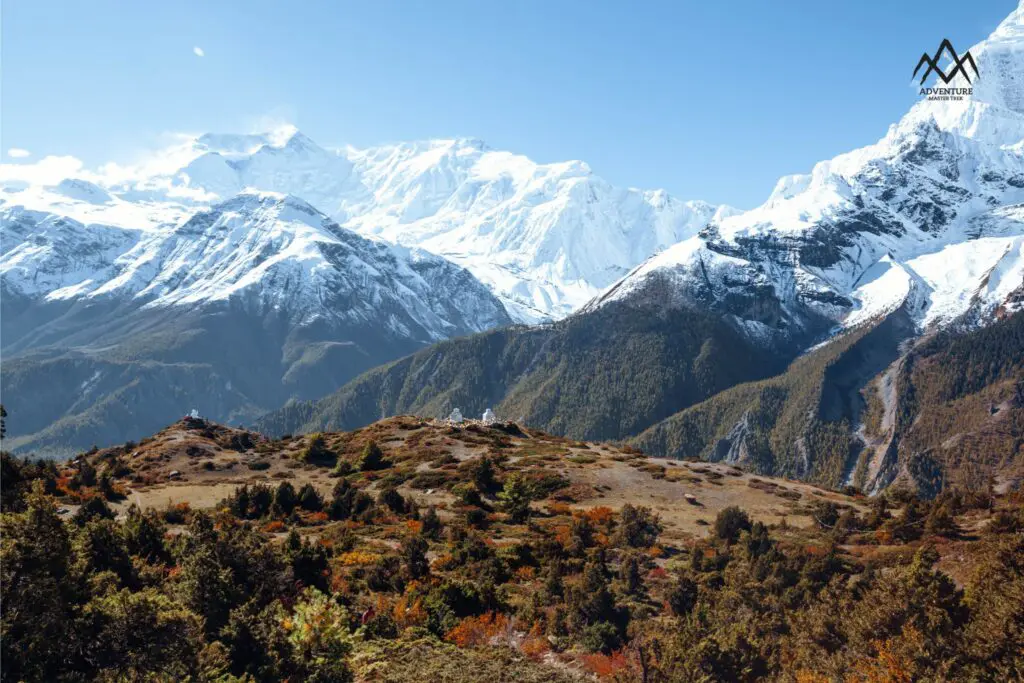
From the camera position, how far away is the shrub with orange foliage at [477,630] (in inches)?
1153

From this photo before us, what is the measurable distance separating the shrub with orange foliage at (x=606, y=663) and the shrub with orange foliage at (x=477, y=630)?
4328 millimetres

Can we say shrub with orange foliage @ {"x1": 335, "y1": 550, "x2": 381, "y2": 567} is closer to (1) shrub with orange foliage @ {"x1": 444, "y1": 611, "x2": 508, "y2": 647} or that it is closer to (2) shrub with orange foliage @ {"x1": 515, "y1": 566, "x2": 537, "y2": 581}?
(2) shrub with orange foliage @ {"x1": 515, "y1": 566, "x2": 537, "y2": 581}

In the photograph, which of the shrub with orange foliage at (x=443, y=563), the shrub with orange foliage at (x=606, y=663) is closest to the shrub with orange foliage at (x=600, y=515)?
the shrub with orange foliage at (x=443, y=563)

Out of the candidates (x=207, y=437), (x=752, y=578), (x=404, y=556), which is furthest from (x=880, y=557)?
(x=207, y=437)

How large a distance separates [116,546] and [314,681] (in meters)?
13.3

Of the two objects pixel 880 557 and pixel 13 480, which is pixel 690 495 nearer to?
pixel 880 557

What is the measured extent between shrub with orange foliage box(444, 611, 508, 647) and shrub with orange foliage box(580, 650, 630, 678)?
433cm

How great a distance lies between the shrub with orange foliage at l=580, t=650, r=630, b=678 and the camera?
1074 inches

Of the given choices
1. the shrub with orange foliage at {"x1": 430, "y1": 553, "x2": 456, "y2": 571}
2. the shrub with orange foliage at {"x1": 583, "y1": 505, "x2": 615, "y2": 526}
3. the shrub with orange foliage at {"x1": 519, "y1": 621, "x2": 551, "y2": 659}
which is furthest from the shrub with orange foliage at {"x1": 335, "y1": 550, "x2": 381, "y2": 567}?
the shrub with orange foliage at {"x1": 583, "y1": 505, "x2": 615, "y2": 526}

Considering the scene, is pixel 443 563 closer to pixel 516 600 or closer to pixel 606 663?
pixel 516 600

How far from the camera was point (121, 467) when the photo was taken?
239 feet

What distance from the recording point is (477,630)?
99.0 feet

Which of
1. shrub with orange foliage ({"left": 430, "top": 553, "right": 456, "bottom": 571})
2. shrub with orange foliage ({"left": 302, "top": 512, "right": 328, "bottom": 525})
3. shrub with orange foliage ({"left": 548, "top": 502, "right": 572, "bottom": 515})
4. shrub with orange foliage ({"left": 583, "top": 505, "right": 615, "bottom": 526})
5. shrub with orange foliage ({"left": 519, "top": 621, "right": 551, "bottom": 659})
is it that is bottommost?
shrub with orange foliage ({"left": 302, "top": 512, "right": 328, "bottom": 525})

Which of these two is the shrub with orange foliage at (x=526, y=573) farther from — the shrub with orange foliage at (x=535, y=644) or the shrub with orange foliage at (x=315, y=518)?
the shrub with orange foliage at (x=315, y=518)
